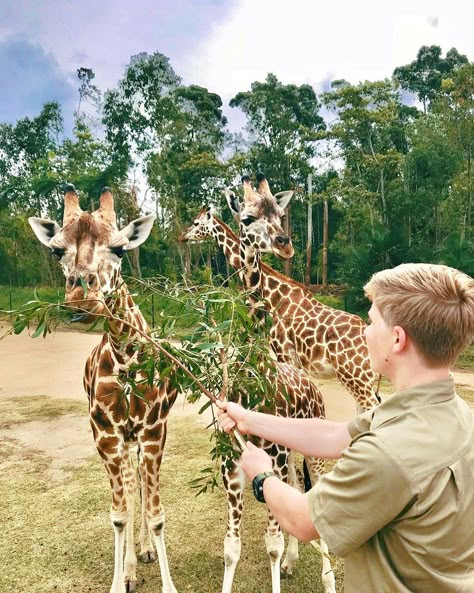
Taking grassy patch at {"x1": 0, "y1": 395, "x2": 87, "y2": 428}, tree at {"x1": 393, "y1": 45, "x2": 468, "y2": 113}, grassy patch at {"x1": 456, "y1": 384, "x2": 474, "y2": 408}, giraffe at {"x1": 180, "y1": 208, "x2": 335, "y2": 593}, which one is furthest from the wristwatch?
tree at {"x1": 393, "y1": 45, "x2": 468, "y2": 113}

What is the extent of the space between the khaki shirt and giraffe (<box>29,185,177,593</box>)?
171cm

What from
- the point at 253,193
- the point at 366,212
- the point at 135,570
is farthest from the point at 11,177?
the point at 135,570

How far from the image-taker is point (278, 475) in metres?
3.04

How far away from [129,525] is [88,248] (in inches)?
76.3

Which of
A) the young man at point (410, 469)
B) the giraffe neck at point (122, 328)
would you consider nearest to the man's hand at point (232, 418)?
the young man at point (410, 469)

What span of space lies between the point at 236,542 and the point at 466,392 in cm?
600

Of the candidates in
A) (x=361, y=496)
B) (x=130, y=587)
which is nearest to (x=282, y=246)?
(x=130, y=587)

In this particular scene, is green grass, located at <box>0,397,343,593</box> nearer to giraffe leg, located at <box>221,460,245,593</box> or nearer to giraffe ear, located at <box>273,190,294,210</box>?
giraffe leg, located at <box>221,460,245,593</box>

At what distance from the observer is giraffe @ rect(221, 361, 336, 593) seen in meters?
2.92

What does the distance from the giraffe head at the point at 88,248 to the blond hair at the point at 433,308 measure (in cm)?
175

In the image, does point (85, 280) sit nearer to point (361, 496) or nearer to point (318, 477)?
point (361, 496)

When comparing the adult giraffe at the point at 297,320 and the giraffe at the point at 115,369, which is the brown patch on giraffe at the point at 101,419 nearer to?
the giraffe at the point at 115,369

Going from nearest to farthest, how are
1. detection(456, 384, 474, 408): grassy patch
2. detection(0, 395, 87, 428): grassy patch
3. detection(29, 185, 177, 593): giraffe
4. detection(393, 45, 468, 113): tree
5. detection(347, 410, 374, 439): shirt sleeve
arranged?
detection(347, 410, 374, 439): shirt sleeve, detection(29, 185, 177, 593): giraffe, detection(0, 395, 87, 428): grassy patch, detection(456, 384, 474, 408): grassy patch, detection(393, 45, 468, 113): tree

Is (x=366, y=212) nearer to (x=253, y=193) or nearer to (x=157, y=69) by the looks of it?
(x=157, y=69)
